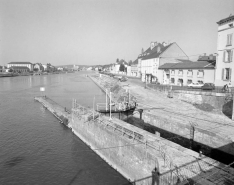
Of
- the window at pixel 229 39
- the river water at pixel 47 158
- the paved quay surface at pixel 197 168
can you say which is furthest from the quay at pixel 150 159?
the window at pixel 229 39

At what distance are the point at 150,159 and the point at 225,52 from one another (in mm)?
22539

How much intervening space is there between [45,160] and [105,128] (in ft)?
18.3

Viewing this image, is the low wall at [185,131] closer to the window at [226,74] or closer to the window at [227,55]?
the window at [226,74]

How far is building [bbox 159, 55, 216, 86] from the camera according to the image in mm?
31453

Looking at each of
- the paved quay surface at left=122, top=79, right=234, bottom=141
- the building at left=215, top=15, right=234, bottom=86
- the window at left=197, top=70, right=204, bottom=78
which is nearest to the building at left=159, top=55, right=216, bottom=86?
the window at left=197, top=70, right=204, bottom=78

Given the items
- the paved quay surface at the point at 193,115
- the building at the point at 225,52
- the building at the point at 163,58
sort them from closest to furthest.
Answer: the paved quay surface at the point at 193,115
the building at the point at 225,52
the building at the point at 163,58

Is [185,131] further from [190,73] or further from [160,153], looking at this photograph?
[190,73]

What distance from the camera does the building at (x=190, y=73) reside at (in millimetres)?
31453

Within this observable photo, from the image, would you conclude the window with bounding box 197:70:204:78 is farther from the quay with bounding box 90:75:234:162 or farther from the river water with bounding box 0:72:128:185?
the river water with bounding box 0:72:128:185

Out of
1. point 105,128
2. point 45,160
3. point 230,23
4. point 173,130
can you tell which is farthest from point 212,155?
point 230,23

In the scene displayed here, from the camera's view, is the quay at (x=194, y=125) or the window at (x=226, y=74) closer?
the quay at (x=194, y=125)

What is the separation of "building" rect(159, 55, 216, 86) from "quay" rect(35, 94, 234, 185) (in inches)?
837

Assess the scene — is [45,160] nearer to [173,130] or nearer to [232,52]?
[173,130]

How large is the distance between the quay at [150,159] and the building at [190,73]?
21.2 meters
